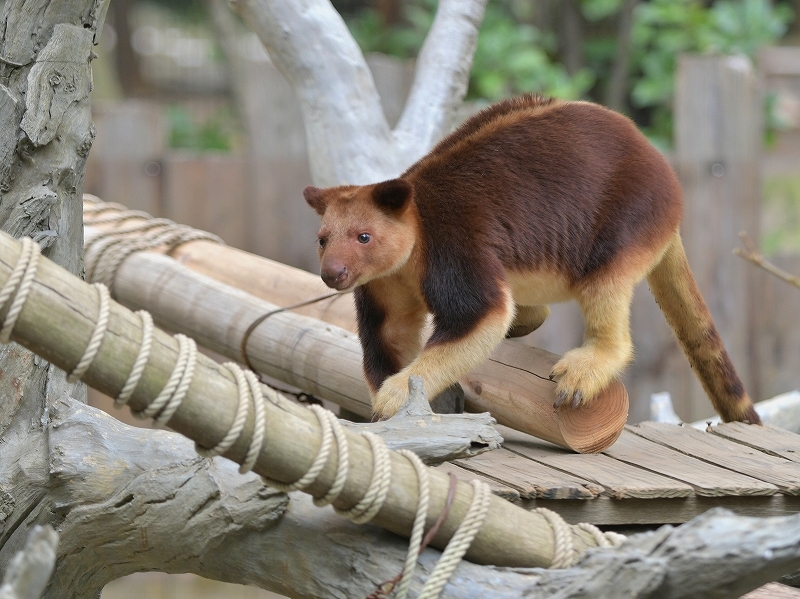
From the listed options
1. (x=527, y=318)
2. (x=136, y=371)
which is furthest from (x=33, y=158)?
(x=527, y=318)

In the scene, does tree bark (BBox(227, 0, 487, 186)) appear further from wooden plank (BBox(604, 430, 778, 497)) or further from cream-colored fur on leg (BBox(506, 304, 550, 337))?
wooden plank (BBox(604, 430, 778, 497))

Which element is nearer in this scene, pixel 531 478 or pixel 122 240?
pixel 531 478

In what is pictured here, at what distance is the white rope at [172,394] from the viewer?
1.82 metres

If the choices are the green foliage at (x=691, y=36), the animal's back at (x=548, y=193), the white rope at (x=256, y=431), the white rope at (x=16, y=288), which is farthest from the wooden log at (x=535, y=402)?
the green foliage at (x=691, y=36)

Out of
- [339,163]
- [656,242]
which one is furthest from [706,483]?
[339,163]

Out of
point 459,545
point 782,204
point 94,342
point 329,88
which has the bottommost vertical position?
point 782,204

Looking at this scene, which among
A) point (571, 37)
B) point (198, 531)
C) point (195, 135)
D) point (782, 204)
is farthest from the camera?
point (782, 204)

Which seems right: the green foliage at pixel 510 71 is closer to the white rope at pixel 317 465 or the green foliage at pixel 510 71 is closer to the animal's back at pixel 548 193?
the animal's back at pixel 548 193

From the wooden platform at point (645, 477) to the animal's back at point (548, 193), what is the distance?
22.7 inches

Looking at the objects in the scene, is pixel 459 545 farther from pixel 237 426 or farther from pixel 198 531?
pixel 198 531

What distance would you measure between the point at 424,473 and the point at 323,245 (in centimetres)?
92

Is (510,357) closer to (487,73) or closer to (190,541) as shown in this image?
(190,541)

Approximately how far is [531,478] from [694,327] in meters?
1.00

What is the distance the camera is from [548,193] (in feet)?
9.52
